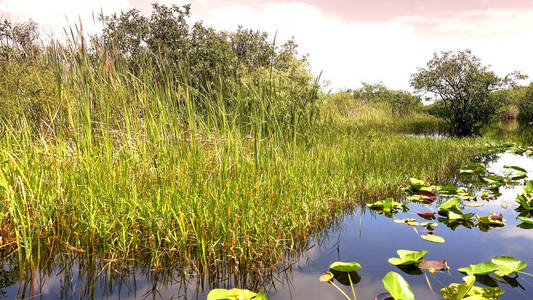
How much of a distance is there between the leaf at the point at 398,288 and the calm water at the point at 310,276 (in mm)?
258

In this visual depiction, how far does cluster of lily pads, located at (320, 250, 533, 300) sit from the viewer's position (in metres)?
1.88

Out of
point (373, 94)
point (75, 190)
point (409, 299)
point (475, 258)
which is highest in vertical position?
point (373, 94)

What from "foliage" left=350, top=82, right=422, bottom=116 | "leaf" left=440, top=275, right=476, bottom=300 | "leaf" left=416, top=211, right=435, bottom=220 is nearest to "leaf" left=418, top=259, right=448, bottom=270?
"leaf" left=440, top=275, right=476, bottom=300

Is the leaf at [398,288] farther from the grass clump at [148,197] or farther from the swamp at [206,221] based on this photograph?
the grass clump at [148,197]

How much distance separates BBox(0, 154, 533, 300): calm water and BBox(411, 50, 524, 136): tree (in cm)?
1051

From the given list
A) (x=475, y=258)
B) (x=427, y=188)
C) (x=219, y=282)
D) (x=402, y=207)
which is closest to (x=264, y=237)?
(x=219, y=282)

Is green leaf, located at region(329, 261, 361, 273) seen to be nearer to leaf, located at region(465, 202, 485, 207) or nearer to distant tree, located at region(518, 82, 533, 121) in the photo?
leaf, located at region(465, 202, 485, 207)

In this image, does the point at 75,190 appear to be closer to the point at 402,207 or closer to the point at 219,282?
the point at 219,282

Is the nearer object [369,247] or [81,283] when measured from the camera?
[81,283]

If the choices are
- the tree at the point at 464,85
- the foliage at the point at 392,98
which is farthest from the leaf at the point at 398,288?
the foliage at the point at 392,98

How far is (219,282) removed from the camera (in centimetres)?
220

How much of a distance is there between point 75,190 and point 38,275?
684 mm

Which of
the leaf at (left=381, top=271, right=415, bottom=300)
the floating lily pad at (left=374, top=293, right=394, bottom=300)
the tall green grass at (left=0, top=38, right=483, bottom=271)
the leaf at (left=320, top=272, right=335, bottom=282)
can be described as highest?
the tall green grass at (left=0, top=38, right=483, bottom=271)

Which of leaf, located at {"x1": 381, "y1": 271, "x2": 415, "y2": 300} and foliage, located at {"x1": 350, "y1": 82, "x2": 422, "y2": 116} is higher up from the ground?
foliage, located at {"x1": 350, "y1": 82, "x2": 422, "y2": 116}
